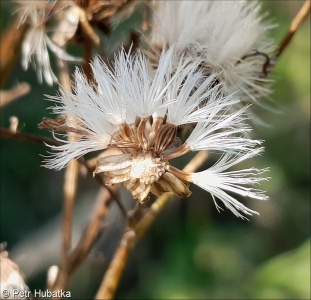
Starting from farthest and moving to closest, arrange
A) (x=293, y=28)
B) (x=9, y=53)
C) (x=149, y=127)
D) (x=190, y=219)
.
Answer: (x=190, y=219)
(x=9, y=53)
(x=293, y=28)
(x=149, y=127)

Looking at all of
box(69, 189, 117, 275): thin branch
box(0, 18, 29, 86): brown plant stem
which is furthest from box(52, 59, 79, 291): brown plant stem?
box(0, 18, 29, 86): brown plant stem

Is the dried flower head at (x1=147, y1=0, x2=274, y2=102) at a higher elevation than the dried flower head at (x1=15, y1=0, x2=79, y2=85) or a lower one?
higher

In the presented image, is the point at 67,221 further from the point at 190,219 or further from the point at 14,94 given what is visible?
the point at 190,219

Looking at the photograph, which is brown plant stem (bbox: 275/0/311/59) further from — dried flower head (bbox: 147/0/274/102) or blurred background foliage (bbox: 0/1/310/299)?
blurred background foliage (bbox: 0/1/310/299)

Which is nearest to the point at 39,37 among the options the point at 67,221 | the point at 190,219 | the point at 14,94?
the point at 14,94

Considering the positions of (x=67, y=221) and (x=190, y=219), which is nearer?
(x=67, y=221)

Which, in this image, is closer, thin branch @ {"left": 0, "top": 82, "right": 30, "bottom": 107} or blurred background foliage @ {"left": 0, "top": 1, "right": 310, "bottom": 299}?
thin branch @ {"left": 0, "top": 82, "right": 30, "bottom": 107}

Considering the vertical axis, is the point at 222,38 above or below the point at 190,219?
above
